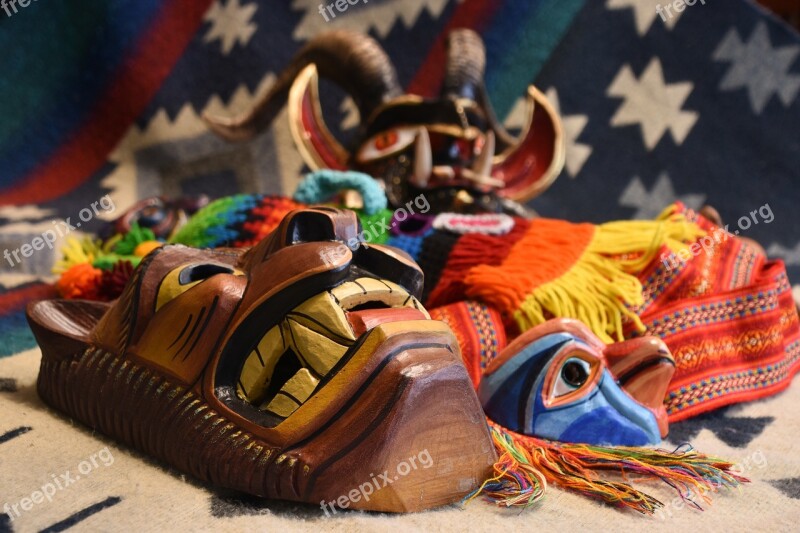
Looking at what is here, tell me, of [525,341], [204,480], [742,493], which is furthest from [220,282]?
[742,493]

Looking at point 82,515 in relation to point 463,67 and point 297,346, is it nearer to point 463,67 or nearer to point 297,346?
point 297,346

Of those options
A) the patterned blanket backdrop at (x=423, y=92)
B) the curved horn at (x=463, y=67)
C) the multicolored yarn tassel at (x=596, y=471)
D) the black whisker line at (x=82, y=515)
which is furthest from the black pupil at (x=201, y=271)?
the patterned blanket backdrop at (x=423, y=92)

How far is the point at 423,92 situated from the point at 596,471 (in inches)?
57.0

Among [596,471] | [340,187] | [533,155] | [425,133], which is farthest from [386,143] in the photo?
[596,471]

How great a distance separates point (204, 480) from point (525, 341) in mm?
377

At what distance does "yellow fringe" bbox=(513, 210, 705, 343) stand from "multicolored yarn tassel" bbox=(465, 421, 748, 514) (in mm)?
223

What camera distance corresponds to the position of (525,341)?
34.6 inches

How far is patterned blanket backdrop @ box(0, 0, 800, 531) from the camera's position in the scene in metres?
1.92

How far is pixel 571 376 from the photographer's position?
876mm

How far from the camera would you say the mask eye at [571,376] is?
861 millimetres

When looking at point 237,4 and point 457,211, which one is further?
point 237,4

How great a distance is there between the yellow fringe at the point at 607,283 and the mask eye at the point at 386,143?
1.34 ft

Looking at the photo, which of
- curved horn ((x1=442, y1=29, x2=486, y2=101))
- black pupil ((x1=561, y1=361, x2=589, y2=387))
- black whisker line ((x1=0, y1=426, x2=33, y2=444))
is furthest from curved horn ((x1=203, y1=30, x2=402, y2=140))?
black whisker line ((x1=0, y1=426, x2=33, y2=444))

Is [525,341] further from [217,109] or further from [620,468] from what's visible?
[217,109]
